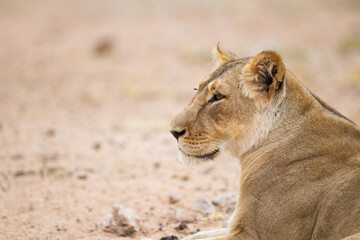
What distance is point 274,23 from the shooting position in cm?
1836

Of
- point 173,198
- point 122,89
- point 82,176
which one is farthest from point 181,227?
point 122,89

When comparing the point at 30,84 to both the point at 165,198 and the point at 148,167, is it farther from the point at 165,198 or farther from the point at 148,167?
the point at 165,198

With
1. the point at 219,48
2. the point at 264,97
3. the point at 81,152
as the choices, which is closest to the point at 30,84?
the point at 81,152

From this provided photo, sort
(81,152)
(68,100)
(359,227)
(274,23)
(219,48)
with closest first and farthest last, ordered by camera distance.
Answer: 1. (359,227)
2. (219,48)
3. (81,152)
4. (68,100)
5. (274,23)

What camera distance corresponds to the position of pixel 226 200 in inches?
204

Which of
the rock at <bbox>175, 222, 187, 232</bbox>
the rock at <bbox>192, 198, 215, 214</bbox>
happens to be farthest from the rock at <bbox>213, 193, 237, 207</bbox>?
the rock at <bbox>175, 222, 187, 232</bbox>

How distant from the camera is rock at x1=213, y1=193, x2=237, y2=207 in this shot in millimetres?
5111

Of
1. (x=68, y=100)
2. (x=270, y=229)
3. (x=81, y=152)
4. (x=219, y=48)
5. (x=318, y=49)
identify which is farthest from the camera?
(x=318, y=49)

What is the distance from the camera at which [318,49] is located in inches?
593

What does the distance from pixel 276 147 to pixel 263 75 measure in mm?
557

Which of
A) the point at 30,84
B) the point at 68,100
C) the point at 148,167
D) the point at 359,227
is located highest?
the point at 30,84

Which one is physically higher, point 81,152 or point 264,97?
point 81,152

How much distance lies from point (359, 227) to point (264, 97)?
115 cm

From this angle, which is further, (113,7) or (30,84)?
(113,7)
